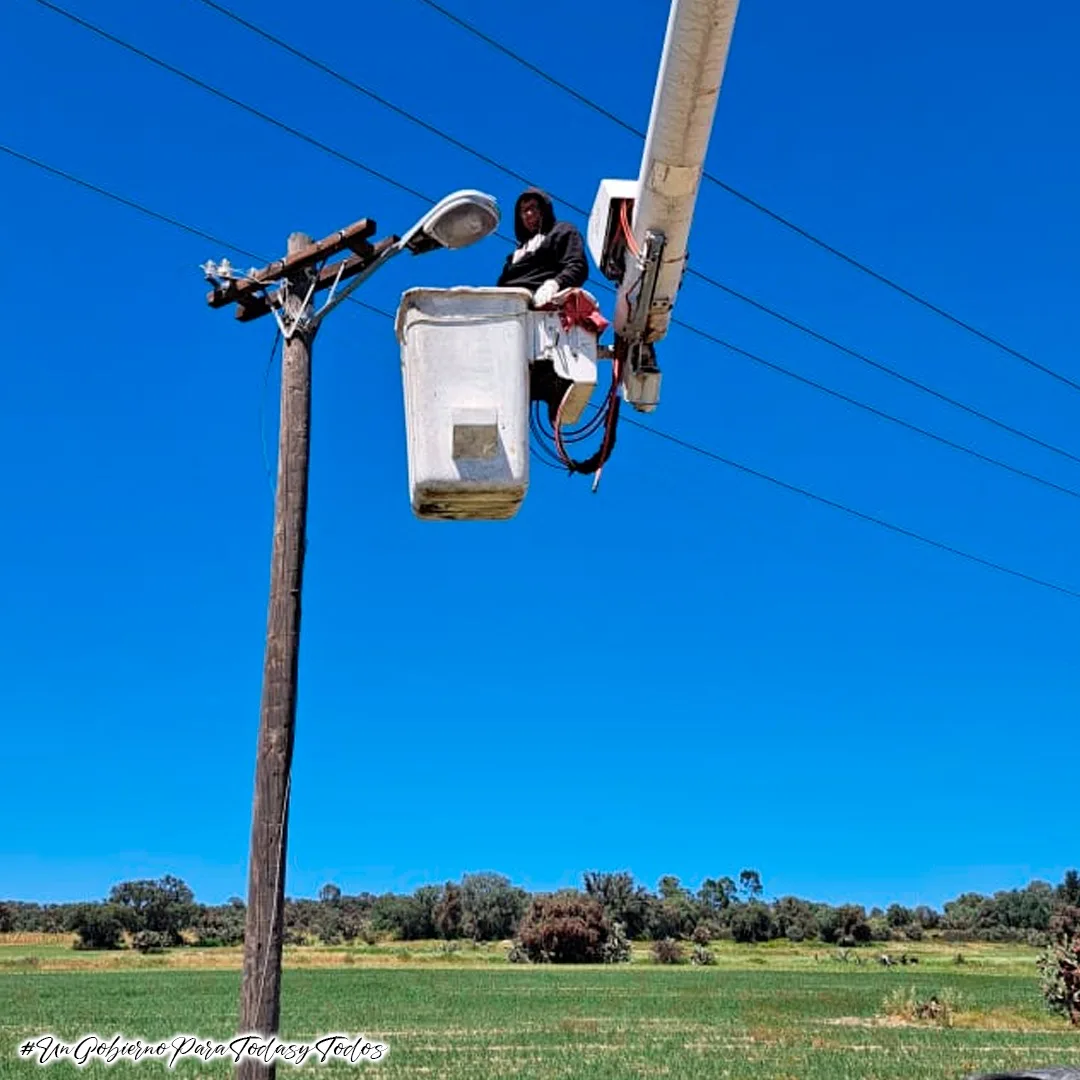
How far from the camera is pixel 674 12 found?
98.0 inches

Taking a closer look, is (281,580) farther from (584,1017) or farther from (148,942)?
(148,942)

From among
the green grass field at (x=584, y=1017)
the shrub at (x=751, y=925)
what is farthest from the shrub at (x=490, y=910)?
the green grass field at (x=584, y=1017)

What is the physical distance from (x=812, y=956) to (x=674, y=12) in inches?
2767

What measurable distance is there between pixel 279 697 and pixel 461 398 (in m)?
3.21

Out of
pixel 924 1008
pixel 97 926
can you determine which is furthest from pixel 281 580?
pixel 97 926

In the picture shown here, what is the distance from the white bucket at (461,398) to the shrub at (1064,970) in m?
29.4

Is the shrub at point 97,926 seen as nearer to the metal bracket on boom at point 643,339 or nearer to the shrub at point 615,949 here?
the shrub at point 615,949

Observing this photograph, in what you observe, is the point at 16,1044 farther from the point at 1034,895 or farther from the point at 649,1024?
the point at 1034,895

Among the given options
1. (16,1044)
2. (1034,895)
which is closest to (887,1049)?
(16,1044)

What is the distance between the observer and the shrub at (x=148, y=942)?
68.8m

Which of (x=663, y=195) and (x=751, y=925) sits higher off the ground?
(x=751, y=925)

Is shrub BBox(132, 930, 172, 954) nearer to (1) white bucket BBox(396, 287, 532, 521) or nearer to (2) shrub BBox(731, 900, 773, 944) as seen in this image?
(2) shrub BBox(731, 900, 773, 944)

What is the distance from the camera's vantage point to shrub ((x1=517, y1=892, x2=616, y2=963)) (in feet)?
203

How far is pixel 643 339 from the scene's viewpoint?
10.9 ft
